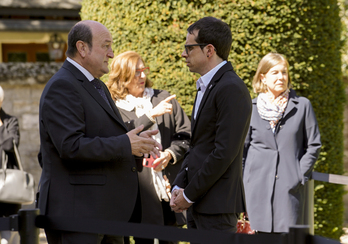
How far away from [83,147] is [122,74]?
66.2 inches

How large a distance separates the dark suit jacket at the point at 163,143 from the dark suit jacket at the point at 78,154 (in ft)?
3.55

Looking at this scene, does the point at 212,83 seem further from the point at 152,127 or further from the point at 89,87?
the point at 152,127

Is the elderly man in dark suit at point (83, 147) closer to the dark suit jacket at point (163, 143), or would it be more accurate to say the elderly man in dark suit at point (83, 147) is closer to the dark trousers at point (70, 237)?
the dark trousers at point (70, 237)

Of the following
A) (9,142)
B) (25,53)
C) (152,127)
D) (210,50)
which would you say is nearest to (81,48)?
(210,50)

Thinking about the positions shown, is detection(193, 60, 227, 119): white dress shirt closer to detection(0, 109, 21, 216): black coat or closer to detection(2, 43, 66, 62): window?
detection(0, 109, 21, 216): black coat

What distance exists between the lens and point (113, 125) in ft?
9.25

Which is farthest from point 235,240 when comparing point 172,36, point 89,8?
point 89,8

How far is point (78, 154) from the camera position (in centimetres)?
254

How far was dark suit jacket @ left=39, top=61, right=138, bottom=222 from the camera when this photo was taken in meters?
2.58

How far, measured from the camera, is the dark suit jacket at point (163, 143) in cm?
396

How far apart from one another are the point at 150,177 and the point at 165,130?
0.45 meters

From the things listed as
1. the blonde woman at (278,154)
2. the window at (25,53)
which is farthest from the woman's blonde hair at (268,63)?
the window at (25,53)

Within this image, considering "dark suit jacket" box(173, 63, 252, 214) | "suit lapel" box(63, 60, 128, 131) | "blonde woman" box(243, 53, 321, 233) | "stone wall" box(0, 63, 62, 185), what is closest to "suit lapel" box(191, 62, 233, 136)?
"dark suit jacket" box(173, 63, 252, 214)

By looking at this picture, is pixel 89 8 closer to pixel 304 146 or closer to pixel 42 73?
pixel 304 146
